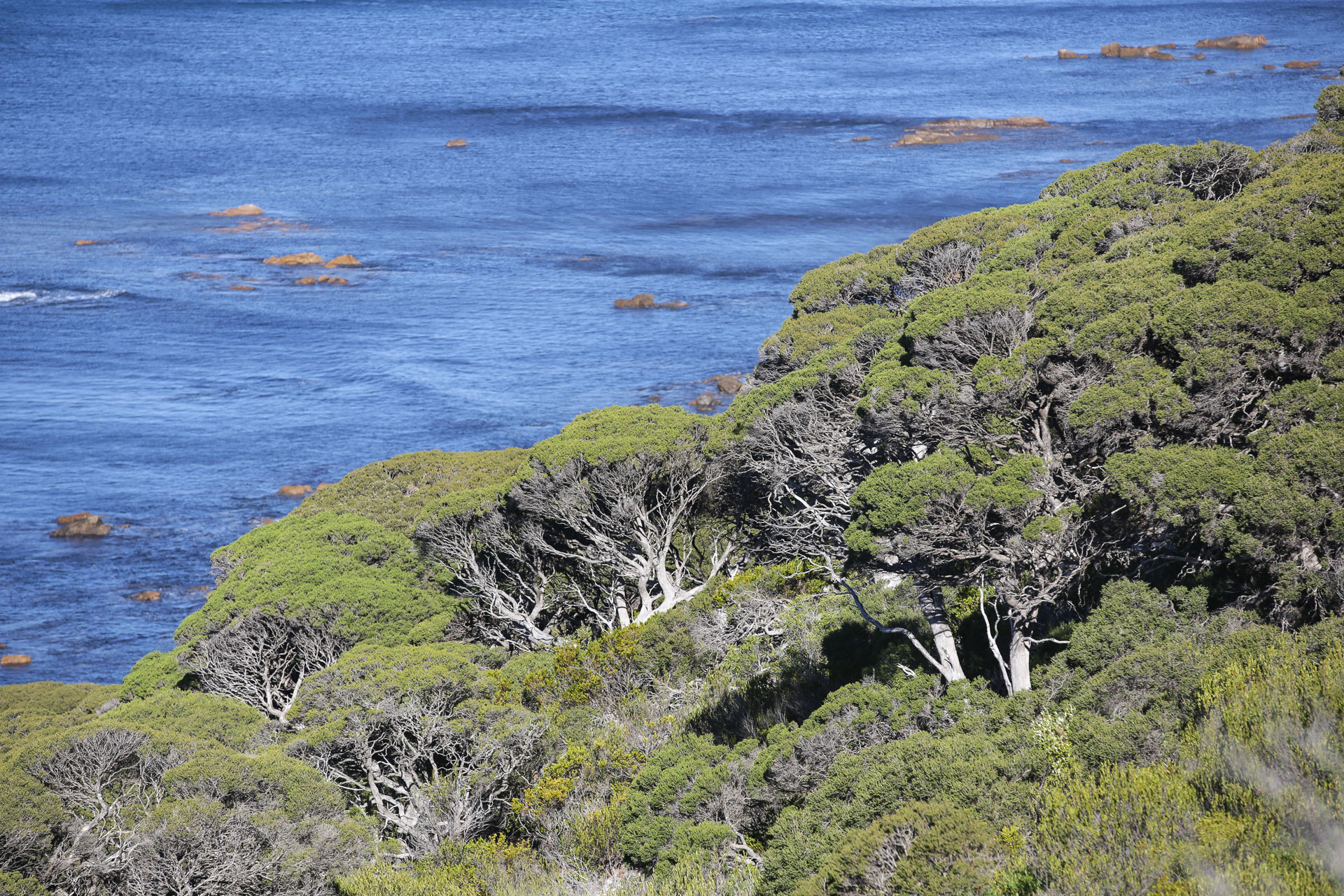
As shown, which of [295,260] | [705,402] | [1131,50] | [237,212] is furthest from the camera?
[1131,50]

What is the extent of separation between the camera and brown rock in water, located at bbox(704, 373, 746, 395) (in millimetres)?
57422

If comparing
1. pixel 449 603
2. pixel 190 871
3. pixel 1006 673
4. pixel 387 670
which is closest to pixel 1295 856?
pixel 1006 673

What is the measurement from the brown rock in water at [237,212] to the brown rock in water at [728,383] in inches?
2190

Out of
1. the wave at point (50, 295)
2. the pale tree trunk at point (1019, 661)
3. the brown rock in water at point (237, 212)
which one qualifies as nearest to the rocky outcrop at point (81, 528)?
the wave at point (50, 295)

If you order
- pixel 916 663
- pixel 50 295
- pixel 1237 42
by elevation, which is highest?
pixel 1237 42

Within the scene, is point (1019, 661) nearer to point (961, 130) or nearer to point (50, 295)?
point (50, 295)

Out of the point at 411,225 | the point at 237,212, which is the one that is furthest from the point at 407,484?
the point at 237,212

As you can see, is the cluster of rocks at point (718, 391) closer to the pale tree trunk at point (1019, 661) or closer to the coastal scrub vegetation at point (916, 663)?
the coastal scrub vegetation at point (916, 663)

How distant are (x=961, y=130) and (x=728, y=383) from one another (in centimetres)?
6803

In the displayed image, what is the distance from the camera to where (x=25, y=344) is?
7156 centimetres

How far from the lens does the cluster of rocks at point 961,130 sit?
11062 centimetres

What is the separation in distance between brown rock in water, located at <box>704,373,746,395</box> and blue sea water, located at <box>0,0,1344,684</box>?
57.6 inches

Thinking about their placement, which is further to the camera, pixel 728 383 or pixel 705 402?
pixel 728 383

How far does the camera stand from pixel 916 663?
17156mm
